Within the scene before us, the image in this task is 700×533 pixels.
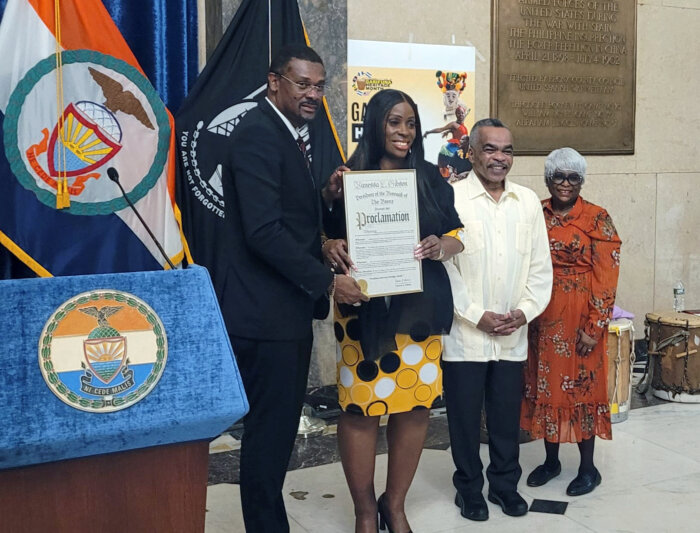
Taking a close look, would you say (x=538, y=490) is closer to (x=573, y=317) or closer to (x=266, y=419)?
(x=573, y=317)

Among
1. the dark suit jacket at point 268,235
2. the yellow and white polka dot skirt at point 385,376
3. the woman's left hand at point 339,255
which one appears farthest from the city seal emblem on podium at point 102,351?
the yellow and white polka dot skirt at point 385,376

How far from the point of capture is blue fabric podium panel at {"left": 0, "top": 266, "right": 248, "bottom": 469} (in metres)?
1.74

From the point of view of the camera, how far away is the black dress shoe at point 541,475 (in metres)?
3.89

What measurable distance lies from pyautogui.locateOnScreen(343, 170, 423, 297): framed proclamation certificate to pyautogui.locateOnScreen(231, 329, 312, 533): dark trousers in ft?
1.08

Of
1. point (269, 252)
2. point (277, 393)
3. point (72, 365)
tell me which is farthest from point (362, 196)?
point (72, 365)

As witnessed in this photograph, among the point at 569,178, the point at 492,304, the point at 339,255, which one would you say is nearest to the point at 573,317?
the point at 492,304

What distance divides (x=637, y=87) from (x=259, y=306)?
441cm

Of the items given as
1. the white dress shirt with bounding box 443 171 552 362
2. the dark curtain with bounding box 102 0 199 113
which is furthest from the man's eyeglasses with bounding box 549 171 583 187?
the dark curtain with bounding box 102 0 199 113

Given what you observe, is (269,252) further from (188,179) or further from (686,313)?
(686,313)

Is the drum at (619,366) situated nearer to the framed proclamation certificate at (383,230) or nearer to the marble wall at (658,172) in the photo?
the marble wall at (658,172)

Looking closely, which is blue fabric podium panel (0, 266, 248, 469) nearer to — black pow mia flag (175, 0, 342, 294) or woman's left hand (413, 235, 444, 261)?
woman's left hand (413, 235, 444, 261)

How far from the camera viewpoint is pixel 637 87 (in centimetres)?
625

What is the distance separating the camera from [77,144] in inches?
156

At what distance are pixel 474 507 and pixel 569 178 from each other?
4.60ft
